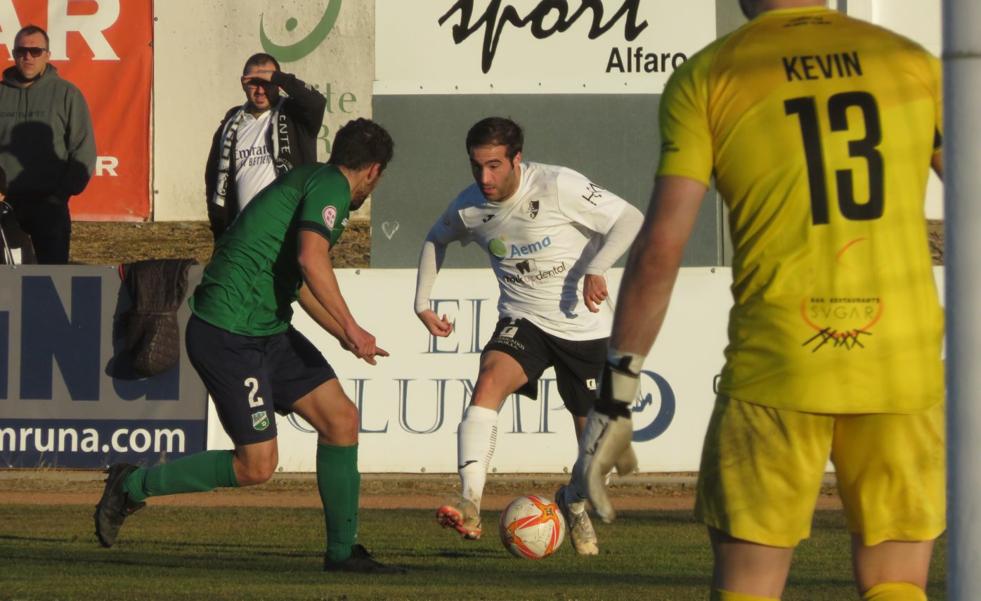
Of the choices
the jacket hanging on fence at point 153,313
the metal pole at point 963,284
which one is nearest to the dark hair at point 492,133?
the jacket hanging on fence at point 153,313

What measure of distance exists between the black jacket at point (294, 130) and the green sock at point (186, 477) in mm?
3446

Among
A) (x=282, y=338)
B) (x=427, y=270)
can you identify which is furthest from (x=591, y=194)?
(x=282, y=338)

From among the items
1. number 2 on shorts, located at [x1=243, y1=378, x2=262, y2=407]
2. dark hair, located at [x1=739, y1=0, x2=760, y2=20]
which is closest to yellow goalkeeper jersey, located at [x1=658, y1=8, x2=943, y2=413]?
dark hair, located at [x1=739, y1=0, x2=760, y2=20]

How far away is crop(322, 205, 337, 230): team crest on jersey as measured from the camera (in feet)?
24.7

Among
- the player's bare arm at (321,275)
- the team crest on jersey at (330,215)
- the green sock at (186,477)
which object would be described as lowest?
the green sock at (186,477)

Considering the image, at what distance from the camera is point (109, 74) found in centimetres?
1820

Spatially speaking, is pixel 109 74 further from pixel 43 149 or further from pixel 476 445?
pixel 476 445

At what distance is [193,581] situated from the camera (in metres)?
7.53

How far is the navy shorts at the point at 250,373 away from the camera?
25.2ft

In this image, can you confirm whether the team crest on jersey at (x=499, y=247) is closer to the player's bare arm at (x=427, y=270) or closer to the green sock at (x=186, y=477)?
the player's bare arm at (x=427, y=270)

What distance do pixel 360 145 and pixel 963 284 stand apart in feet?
15.5

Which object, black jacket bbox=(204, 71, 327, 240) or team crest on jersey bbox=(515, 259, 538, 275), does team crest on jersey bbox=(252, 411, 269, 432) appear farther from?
black jacket bbox=(204, 71, 327, 240)

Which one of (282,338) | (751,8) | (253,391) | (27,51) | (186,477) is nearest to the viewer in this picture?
(751,8)

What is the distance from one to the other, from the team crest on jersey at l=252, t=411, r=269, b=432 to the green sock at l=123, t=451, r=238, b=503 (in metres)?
0.28
